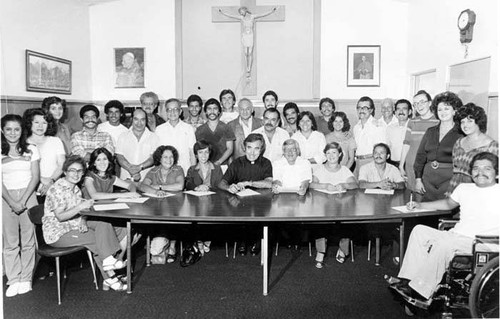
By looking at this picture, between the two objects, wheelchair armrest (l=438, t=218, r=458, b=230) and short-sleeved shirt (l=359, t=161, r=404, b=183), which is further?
short-sleeved shirt (l=359, t=161, r=404, b=183)

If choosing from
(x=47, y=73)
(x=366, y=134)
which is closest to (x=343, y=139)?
(x=366, y=134)

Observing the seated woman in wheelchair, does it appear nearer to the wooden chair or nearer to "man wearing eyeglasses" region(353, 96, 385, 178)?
"man wearing eyeglasses" region(353, 96, 385, 178)

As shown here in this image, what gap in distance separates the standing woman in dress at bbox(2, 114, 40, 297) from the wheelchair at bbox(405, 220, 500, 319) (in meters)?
2.85

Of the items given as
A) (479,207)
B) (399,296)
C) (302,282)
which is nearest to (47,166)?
(302,282)

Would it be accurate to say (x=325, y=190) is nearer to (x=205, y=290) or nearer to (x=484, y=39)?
(x=205, y=290)

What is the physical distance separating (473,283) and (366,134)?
105 inches

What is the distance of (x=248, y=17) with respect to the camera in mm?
6754

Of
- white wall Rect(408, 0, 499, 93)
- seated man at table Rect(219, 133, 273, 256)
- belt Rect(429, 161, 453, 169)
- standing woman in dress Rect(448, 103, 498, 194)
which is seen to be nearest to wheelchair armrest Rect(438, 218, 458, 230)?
standing woman in dress Rect(448, 103, 498, 194)

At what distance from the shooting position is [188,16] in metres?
6.89

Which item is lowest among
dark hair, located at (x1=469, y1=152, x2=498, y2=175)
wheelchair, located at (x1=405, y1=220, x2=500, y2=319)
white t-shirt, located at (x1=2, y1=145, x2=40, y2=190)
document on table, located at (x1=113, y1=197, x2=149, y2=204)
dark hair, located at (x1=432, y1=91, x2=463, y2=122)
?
wheelchair, located at (x1=405, y1=220, x2=500, y2=319)

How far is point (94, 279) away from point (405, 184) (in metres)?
2.82

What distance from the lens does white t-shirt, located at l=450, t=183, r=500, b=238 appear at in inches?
111

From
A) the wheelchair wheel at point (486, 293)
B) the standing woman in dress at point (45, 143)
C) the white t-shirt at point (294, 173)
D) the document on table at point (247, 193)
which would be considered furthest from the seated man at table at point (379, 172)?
the standing woman in dress at point (45, 143)

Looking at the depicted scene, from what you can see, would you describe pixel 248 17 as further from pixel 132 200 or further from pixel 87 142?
pixel 132 200
